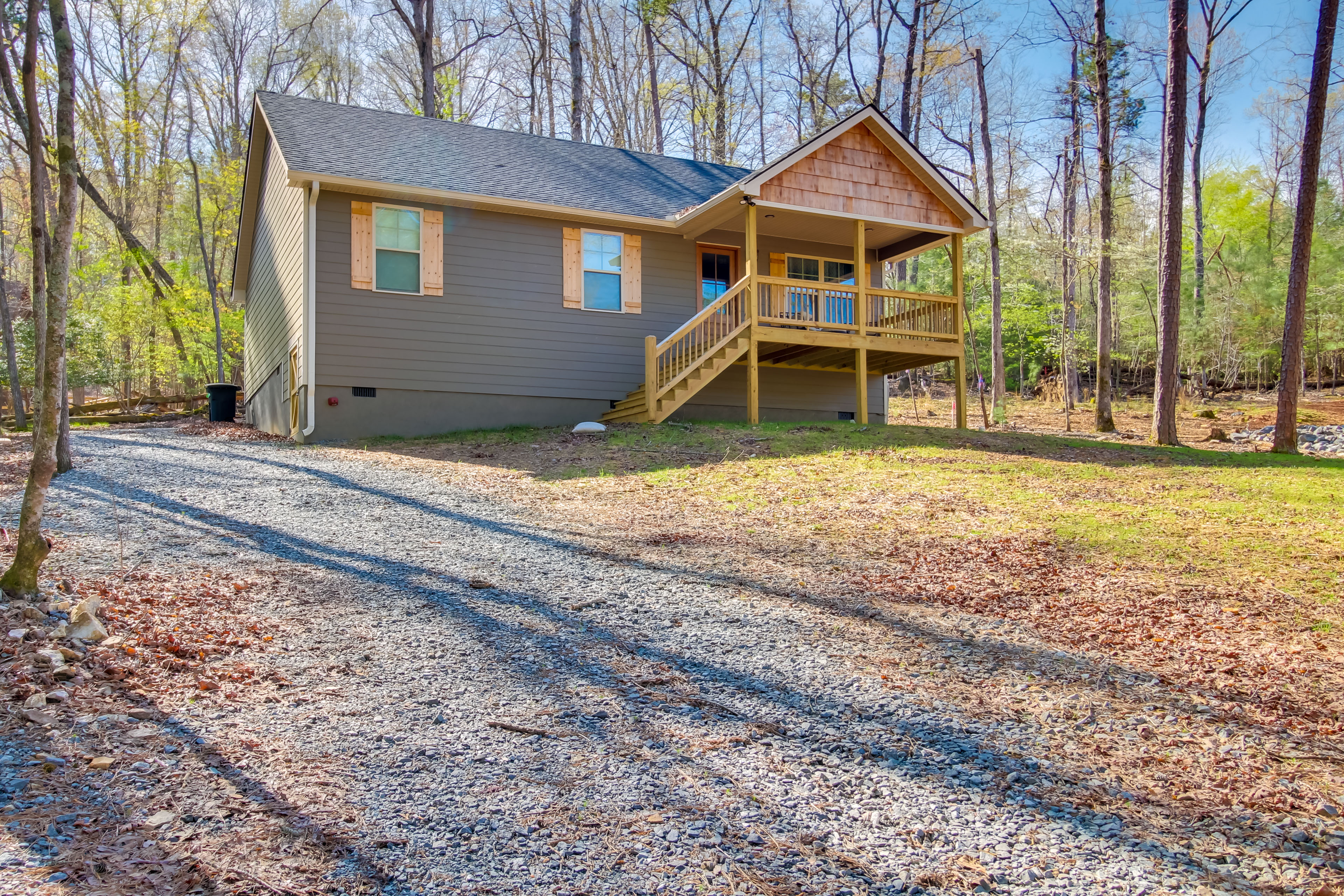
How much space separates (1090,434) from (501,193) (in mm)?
12246

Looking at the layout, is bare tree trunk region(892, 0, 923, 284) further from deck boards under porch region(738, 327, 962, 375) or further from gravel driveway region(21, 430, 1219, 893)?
gravel driveway region(21, 430, 1219, 893)

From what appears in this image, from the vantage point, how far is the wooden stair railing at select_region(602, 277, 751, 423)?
483 inches

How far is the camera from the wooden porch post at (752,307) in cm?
1252

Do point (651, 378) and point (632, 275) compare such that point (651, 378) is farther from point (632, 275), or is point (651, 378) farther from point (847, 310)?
point (847, 310)

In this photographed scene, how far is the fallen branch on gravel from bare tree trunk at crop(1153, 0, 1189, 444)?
12618 mm

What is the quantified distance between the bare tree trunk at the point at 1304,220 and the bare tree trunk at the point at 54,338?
13.8 metres

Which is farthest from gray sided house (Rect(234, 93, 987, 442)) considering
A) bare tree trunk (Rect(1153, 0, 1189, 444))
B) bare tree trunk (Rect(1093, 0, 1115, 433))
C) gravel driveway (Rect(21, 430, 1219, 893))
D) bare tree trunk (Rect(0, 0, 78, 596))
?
bare tree trunk (Rect(0, 0, 78, 596))

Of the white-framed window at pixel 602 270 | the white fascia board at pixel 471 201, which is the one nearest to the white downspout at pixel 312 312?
the white fascia board at pixel 471 201

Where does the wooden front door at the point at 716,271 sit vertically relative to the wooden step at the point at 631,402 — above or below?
above

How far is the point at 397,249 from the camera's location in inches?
493

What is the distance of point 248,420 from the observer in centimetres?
1966

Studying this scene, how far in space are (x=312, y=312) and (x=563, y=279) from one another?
378 cm

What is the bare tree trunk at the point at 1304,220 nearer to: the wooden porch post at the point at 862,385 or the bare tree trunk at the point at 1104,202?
the bare tree trunk at the point at 1104,202

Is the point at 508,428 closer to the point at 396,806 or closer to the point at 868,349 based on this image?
the point at 868,349
